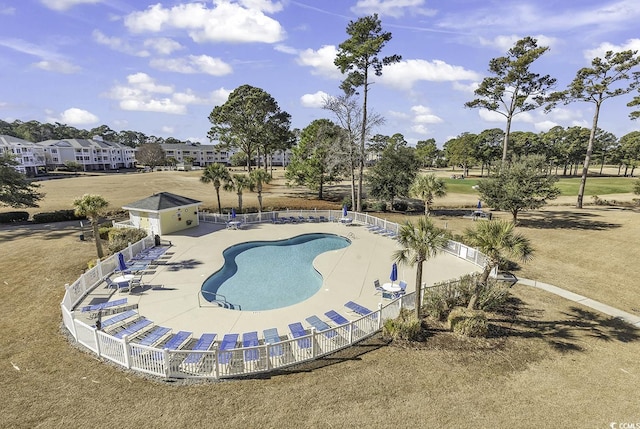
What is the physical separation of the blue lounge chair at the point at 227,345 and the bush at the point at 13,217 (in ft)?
106

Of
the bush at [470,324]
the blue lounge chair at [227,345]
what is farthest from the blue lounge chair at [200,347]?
the bush at [470,324]

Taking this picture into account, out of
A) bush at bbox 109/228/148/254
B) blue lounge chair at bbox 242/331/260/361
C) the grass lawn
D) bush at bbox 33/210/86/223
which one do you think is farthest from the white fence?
bush at bbox 33/210/86/223

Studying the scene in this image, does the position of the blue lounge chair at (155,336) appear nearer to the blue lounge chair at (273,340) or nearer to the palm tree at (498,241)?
the blue lounge chair at (273,340)

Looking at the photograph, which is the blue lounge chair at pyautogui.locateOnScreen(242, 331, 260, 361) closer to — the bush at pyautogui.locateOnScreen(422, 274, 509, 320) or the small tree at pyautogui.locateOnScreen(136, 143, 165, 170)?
the bush at pyautogui.locateOnScreen(422, 274, 509, 320)

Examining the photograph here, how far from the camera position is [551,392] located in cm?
888

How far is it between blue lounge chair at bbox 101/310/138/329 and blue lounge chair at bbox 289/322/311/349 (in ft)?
22.2

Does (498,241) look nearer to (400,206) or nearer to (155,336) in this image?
(155,336)

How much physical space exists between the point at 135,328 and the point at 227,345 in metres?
4.00

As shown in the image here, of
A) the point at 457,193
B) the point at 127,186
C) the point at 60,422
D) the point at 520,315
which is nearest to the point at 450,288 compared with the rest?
the point at 520,315

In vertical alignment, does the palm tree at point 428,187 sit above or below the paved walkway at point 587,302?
above

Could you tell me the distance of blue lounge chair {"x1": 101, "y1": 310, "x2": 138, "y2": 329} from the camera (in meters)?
11.9

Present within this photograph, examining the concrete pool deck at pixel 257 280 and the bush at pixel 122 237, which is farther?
the bush at pixel 122 237

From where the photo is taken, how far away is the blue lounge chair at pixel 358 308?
12.9 m

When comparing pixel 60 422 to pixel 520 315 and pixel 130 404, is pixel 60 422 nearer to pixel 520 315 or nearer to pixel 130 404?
pixel 130 404
